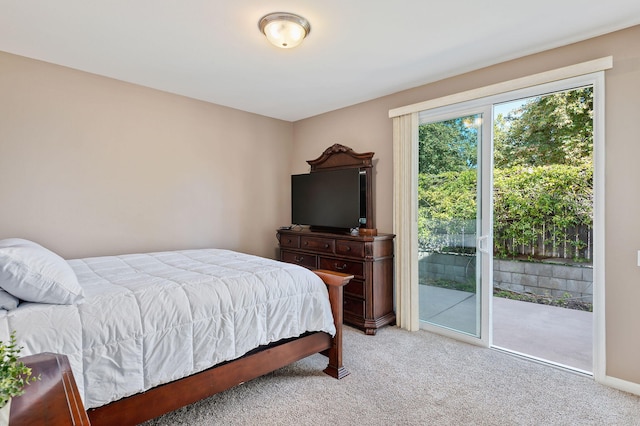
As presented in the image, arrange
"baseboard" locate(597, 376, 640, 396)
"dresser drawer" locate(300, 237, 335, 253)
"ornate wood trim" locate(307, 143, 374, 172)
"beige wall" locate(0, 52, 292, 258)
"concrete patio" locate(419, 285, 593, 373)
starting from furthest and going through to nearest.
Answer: "ornate wood trim" locate(307, 143, 374, 172), "dresser drawer" locate(300, 237, 335, 253), "concrete patio" locate(419, 285, 593, 373), "beige wall" locate(0, 52, 292, 258), "baseboard" locate(597, 376, 640, 396)

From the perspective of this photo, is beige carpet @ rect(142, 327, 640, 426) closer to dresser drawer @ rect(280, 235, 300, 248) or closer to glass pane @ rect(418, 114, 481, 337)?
glass pane @ rect(418, 114, 481, 337)

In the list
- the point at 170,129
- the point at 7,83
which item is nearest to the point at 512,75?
the point at 170,129

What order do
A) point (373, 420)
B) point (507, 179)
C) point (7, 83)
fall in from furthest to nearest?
point (507, 179), point (7, 83), point (373, 420)

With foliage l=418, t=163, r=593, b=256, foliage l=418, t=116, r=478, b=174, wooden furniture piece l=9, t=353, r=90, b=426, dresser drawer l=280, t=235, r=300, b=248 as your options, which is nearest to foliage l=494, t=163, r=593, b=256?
foliage l=418, t=163, r=593, b=256

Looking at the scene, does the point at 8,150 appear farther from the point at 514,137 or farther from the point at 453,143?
the point at 514,137

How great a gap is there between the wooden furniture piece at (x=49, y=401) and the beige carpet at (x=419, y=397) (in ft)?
3.81

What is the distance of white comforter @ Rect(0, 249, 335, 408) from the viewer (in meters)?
1.45

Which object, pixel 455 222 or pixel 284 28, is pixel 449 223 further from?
pixel 284 28

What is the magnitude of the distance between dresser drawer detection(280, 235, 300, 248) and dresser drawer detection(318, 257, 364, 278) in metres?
0.45

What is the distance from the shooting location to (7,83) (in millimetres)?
2699

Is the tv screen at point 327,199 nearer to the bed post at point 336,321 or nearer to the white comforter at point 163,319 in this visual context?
the bed post at point 336,321

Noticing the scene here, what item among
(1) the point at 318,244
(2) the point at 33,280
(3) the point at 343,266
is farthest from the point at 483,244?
(2) the point at 33,280

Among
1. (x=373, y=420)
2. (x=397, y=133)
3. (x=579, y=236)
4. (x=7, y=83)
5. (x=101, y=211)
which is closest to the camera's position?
(x=373, y=420)

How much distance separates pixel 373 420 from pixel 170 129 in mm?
3367
